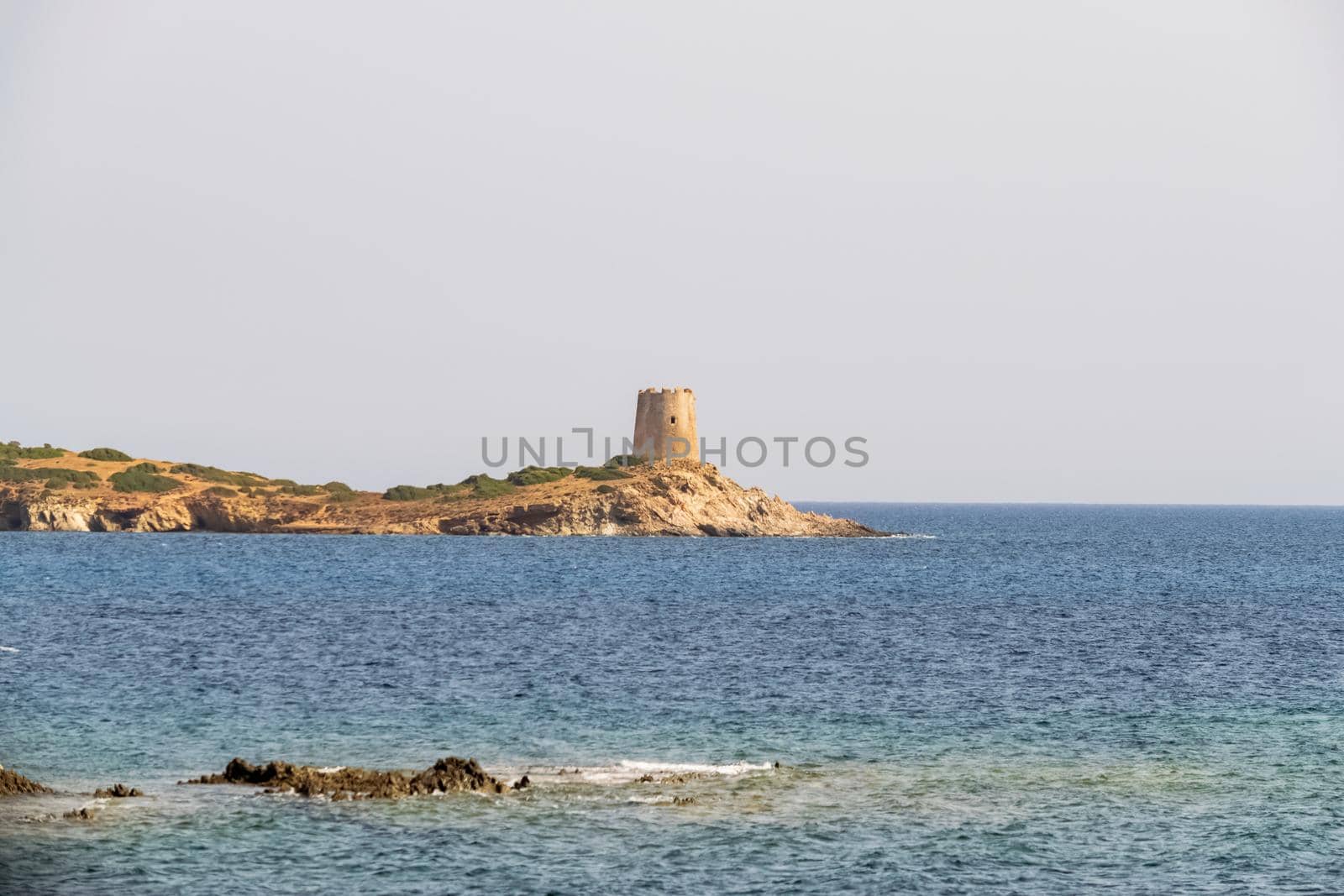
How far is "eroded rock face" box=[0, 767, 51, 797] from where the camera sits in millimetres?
24084

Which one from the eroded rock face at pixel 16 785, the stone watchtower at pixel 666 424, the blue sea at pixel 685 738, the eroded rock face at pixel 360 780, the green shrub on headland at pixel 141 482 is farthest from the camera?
the green shrub on headland at pixel 141 482

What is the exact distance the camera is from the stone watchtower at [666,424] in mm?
133375

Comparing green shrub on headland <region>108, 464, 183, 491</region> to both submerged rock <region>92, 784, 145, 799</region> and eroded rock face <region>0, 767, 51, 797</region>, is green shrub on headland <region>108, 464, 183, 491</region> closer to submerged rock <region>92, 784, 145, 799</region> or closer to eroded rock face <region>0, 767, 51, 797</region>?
eroded rock face <region>0, 767, 51, 797</region>

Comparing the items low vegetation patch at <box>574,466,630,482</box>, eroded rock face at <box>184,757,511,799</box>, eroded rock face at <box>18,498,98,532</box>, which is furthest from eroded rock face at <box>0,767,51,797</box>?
eroded rock face at <box>18,498,98,532</box>

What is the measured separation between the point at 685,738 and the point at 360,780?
8.05 m

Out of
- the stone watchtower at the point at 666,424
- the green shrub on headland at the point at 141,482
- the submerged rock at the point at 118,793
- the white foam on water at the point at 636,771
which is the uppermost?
the stone watchtower at the point at 666,424

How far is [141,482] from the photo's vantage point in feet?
471

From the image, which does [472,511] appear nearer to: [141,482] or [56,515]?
[141,482]

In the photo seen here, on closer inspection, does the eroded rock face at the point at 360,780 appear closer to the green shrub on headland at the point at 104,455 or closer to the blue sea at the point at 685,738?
the blue sea at the point at 685,738

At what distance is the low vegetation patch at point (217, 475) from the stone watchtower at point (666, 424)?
42614mm

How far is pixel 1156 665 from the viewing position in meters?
44.5

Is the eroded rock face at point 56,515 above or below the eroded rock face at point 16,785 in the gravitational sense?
above

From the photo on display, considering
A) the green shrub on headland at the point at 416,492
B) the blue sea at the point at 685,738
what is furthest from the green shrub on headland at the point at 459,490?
the blue sea at the point at 685,738

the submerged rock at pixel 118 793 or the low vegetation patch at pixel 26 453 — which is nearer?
the submerged rock at pixel 118 793
